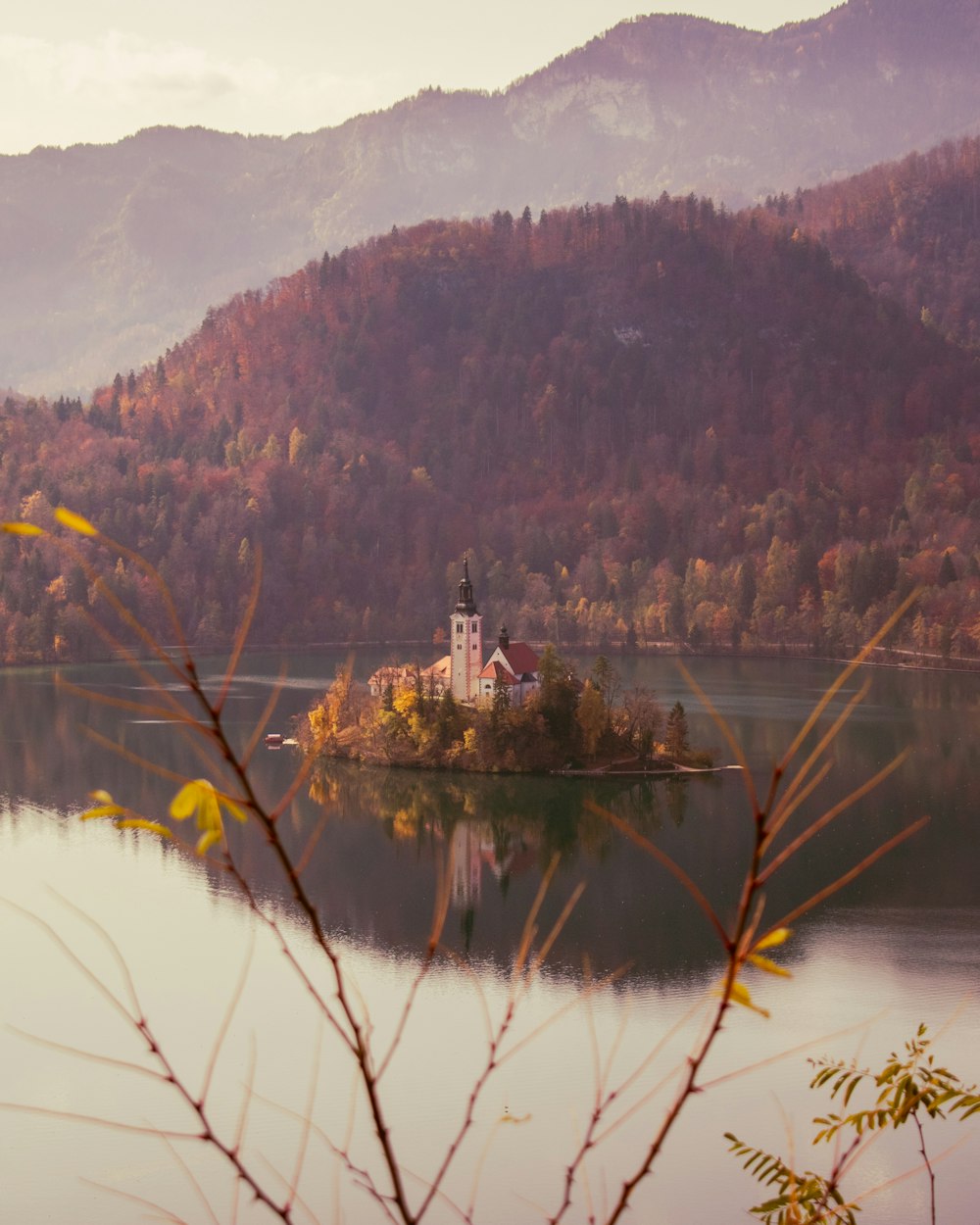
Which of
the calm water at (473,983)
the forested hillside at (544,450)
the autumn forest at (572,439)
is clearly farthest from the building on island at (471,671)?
the autumn forest at (572,439)

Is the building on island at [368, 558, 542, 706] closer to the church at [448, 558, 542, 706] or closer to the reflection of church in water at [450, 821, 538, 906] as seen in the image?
the church at [448, 558, 542, 706]

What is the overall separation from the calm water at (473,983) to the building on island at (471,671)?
4398mm

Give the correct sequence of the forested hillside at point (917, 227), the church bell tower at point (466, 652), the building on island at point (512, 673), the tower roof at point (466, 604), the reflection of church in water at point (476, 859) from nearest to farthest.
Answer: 1. the reflection of church in water at point (476, 859)
2. the building on island at point (512, 673)
3. the church bell tower at point (466, 652)
4. the tower roof at point (466, 604)
5. the forested hillside at point (917, 227)

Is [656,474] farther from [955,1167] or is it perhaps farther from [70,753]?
[955,1167]

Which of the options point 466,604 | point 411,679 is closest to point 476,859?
point 411,679

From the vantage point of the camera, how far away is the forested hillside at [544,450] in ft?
312

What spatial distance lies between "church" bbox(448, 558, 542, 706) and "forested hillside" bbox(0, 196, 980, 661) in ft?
119

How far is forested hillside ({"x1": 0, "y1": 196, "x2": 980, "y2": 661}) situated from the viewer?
95.0 m

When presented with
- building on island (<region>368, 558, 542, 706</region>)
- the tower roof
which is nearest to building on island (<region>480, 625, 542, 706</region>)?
building on island (<region>368, 558, 542, 706</region>)

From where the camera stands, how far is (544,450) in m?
126

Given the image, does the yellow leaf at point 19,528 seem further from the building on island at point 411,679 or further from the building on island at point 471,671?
the building on island at point 471,671

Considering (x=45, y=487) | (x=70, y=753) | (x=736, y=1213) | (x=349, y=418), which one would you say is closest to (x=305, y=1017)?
(x=736, y=1213)

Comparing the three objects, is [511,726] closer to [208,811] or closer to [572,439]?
[208,811]

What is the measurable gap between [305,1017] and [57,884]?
9.93 meters
